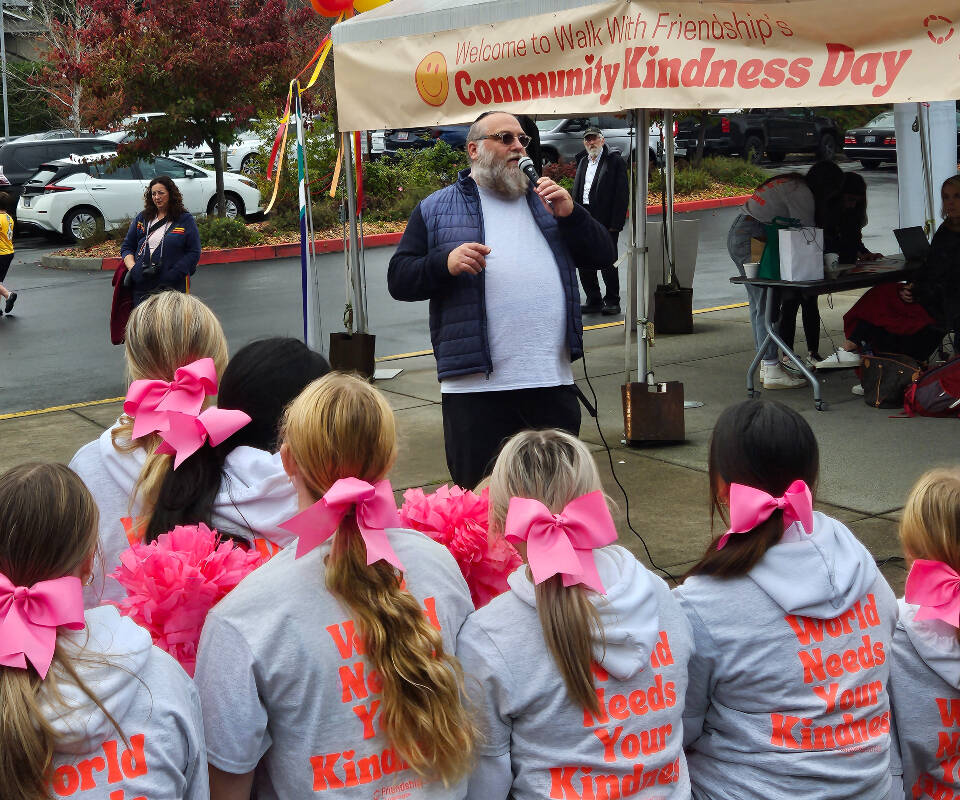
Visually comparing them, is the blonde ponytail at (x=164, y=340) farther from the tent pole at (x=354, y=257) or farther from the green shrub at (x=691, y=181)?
the green shrub at (x=691, y=181)

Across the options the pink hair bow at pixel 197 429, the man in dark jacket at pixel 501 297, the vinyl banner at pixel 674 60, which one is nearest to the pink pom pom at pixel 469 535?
the pink hair bow at pixel 197 429

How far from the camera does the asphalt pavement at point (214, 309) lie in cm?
962

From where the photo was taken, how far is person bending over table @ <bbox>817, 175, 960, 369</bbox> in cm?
751

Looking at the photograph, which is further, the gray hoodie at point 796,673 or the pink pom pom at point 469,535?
the pink pom pom at point 469,535

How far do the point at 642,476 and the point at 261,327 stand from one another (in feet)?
20.8

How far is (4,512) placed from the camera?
180cm

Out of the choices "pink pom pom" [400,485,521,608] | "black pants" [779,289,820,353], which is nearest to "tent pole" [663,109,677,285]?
"black pants" [779,289,820,353]

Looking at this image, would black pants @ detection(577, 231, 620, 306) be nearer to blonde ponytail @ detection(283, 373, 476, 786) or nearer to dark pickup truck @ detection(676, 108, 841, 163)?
blonde ponytail @ detection(283, 373, 476, 786)

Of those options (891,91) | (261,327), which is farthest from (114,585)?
(261,327)

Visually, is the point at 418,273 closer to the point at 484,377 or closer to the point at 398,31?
the point at 484,377

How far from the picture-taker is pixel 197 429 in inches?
102

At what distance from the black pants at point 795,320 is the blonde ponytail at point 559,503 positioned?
6025mm

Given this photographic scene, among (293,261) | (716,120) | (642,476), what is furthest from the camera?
(716,120)

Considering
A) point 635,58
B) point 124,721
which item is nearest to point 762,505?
point 124,721
